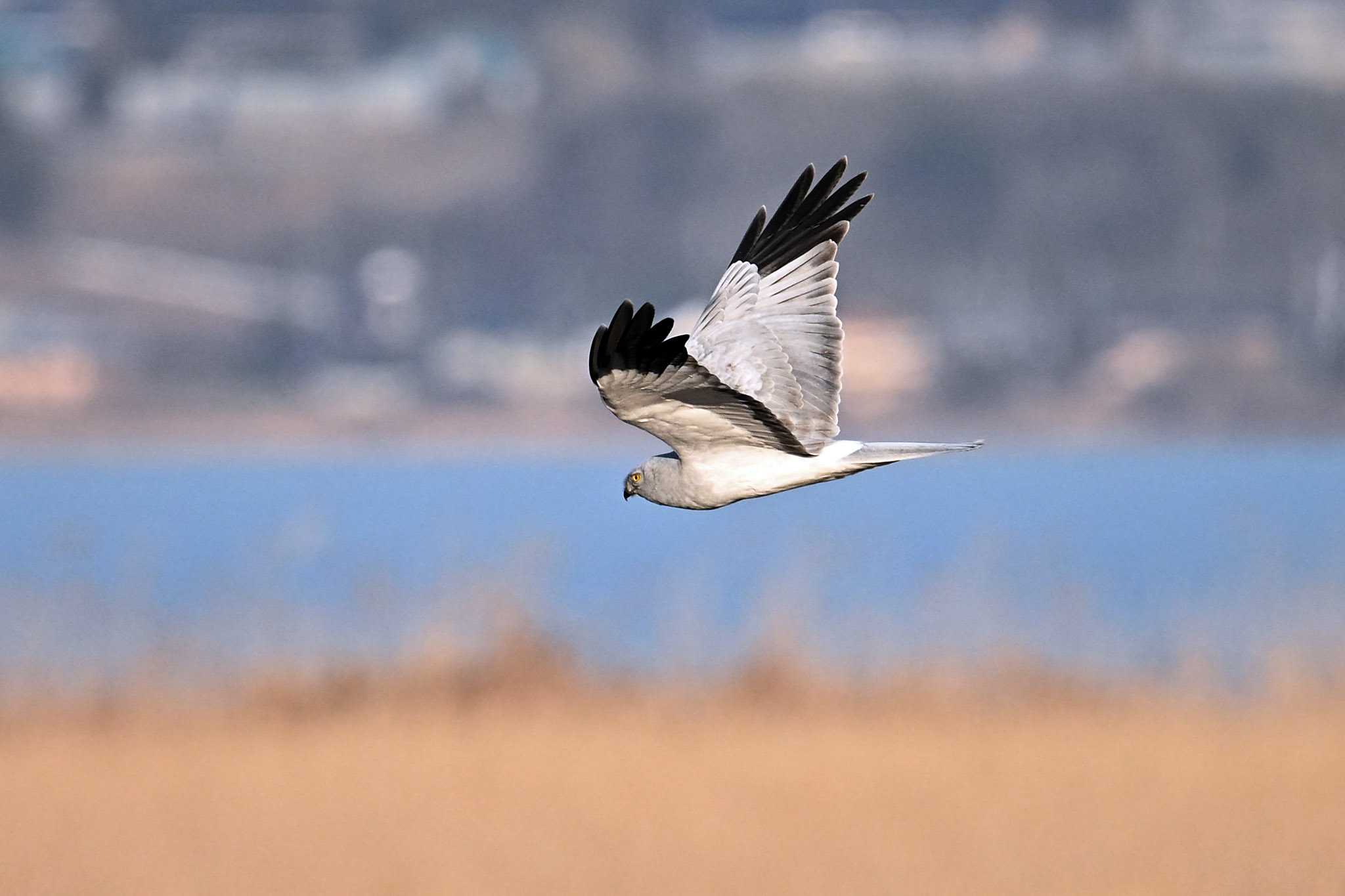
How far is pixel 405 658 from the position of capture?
46.8 ft

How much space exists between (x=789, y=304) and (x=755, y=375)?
Result: 1.20ft

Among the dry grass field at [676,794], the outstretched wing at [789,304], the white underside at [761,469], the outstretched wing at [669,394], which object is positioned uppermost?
the outstretched wing at [789,304]

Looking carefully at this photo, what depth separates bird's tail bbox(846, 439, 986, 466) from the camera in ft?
17.8

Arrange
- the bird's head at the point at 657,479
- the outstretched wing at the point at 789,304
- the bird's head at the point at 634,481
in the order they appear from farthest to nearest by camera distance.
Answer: the outstretched wing at the point at 789,304 → the bird's head at the point at 634,481 → the bird's head at the point at 657,479

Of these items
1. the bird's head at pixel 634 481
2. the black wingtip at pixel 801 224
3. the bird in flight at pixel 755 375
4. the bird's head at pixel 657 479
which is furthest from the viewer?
the black wingtip at pixel 801 224

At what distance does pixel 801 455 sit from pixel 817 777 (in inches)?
318

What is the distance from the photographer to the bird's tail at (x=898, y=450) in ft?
17.8

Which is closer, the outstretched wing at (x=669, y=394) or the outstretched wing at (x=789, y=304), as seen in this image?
the outstretched wing at (x=669, y=394)

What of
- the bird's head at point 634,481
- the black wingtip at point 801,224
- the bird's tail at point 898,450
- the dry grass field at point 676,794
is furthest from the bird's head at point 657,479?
the dry grass field at point 676,794

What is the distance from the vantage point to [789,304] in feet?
21.1

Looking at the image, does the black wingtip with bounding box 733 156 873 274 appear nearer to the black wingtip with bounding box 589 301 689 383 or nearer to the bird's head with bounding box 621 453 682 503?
the bird's head with bounding box 621 453 682 503

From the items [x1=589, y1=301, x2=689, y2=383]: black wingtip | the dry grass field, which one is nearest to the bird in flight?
[x1=589, y1=301, x2=689, y2=383]: black wingtip

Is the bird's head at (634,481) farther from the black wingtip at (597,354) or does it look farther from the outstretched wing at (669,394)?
the black wingtip at (597,354)

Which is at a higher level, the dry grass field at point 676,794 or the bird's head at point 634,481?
the bird's head at point 634,481
